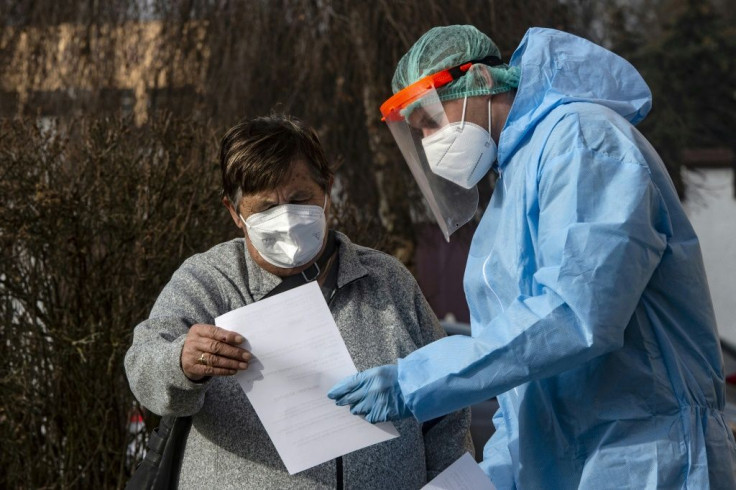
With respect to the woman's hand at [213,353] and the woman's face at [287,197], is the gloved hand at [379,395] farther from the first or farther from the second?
the woman's face at [287,197]

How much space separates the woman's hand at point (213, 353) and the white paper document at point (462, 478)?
538mm

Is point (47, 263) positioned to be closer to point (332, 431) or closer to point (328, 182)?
point (328, 182)

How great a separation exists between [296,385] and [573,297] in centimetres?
72

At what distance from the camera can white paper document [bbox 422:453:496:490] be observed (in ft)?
8.32

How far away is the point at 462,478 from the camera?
2.55 metres

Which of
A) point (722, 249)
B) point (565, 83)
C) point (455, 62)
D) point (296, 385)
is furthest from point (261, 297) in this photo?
point (722, 249)

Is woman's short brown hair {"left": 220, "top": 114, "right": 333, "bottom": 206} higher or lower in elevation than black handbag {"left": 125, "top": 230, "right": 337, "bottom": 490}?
higher

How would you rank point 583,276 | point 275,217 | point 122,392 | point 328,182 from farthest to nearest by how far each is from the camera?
1. point 122,392
2. point 328,182
3. point 275,217
4. point 583,276

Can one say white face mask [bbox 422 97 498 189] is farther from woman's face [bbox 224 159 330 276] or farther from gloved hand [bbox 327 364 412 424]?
gloved hand [bbox 327 364 412 424]

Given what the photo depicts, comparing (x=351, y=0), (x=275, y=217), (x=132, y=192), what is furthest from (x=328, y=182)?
(x=351, y=0)

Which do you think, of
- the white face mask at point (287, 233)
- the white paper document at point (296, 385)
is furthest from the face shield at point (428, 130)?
the white paper document at point (296, 385)

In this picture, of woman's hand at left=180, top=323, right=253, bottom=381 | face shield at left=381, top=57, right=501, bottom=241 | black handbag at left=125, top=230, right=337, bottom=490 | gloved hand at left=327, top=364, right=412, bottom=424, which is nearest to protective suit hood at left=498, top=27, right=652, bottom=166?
face shield at left=381, top=57, right=501, bottom=241

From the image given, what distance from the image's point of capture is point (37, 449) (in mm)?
4547

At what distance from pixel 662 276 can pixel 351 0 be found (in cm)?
577
